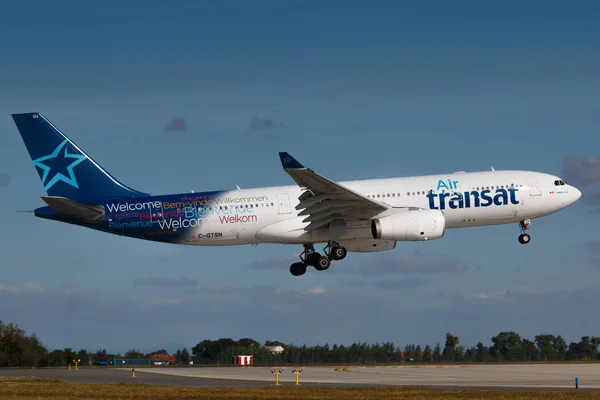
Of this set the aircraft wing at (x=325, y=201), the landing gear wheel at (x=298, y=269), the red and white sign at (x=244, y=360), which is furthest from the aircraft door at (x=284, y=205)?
the red and white sign at (x=244, y=360)

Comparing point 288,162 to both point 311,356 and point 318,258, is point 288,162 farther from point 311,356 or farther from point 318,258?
point 311,356

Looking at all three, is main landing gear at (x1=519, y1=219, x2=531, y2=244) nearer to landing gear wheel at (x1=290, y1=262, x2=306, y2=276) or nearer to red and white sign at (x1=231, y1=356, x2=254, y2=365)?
landing gear wheel at (x1=290, y1=262, x2=306, y2=276)

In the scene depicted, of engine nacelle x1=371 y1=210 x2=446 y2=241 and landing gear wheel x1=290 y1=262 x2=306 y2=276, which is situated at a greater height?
engine nacelle x1=371 y1=210 x2=446 y2=241

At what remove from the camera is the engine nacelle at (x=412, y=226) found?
58125 millimetres

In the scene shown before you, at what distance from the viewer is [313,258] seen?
210 feet

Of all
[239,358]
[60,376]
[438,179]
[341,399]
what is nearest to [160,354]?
[239,358]

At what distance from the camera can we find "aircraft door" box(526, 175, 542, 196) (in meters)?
62.2

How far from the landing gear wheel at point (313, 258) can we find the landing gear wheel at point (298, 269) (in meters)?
0.55

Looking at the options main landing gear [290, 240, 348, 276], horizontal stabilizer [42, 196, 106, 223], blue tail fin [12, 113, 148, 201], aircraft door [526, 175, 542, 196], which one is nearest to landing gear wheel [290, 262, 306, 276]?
main landing gear [290, 240, 348, 276]

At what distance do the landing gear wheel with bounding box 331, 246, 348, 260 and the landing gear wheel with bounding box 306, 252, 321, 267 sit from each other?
1.54m

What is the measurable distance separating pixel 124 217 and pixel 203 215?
16.6ft

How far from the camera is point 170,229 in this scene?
60.0 meters

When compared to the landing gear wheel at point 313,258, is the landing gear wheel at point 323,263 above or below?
below

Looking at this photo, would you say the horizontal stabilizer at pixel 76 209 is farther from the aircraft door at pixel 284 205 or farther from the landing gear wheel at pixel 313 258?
the landing gear wheel at pixel 313 258
